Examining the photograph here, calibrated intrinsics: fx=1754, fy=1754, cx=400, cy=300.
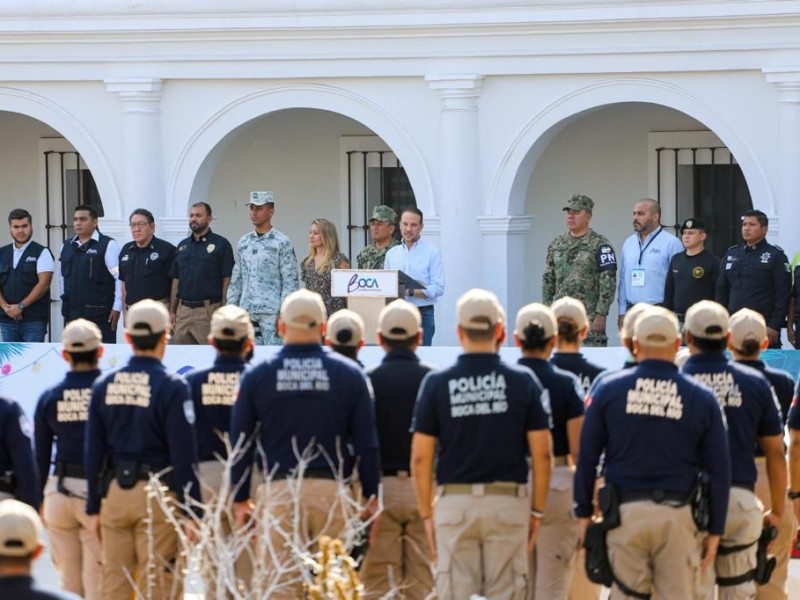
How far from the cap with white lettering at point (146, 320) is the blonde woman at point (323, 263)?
592 centimetres

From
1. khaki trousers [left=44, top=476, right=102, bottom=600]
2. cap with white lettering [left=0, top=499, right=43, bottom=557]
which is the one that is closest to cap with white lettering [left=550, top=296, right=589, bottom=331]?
khaki trousers [left=44, top=476, right=102, bottom=600]

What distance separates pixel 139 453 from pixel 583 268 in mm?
6595

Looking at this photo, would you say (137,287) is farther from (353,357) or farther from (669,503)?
(669,503)

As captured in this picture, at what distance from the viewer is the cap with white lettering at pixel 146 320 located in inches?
311

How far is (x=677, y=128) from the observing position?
16609 mm

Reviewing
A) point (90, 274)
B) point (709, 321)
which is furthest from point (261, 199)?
point (709, 321)

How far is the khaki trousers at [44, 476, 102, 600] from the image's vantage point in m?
8.15

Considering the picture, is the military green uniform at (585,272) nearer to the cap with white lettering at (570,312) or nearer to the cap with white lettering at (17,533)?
the cap with white lettering at (570,312)

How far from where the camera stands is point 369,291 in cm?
1307

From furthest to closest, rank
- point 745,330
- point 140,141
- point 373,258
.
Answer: point 140,141 < point 373,258 < point 745,330

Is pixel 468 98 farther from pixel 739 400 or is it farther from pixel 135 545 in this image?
pixel 135 545

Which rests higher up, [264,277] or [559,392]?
[264,277]

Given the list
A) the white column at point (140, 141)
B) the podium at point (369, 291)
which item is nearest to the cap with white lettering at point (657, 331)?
the podium at point (369, 291)

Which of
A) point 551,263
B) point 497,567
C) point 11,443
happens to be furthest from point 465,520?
point 551,263
